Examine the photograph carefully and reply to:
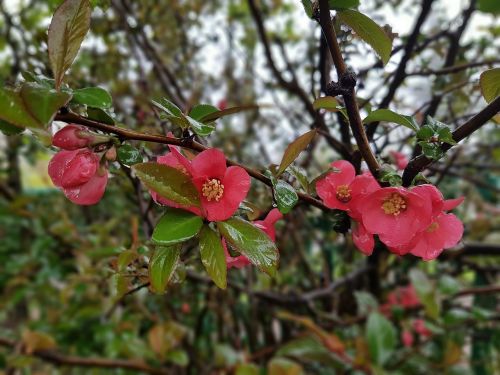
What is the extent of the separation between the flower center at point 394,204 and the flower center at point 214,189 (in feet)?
0.46

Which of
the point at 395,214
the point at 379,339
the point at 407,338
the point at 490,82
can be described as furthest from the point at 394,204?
the point at 407,338

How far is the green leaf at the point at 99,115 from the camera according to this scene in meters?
0.36

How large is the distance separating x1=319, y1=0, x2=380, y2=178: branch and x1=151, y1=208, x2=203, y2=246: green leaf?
15 centimetres

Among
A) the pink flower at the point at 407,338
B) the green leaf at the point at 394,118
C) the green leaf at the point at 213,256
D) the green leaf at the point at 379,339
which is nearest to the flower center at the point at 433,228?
the green leaf at the point at 394,118

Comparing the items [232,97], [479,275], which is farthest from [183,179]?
[232,97]

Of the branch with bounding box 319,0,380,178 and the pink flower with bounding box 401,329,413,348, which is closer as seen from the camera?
the branch with bounding box 319,0,380,178

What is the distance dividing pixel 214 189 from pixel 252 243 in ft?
0.17

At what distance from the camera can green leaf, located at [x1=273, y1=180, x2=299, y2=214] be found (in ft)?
1.20

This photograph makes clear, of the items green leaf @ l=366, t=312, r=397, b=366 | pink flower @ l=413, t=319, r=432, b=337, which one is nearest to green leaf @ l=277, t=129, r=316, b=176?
green leaf @ l=366, t=312, r=397, b=366

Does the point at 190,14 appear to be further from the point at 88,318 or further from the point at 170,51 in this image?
the point at 88,318

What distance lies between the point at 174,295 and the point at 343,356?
2.20ft

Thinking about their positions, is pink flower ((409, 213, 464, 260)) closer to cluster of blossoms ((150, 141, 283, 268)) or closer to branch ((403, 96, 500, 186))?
branch ((403, 96, 500, 186))

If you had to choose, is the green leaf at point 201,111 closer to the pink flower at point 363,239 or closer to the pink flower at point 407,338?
the pink flower at point 363,239

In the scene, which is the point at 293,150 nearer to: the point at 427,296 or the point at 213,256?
the point at 213,256
